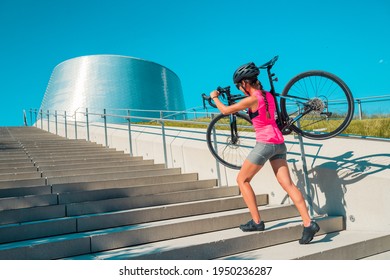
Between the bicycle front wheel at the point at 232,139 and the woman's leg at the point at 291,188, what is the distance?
3.91ft

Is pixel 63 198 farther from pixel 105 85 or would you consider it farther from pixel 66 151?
pixel 105 85

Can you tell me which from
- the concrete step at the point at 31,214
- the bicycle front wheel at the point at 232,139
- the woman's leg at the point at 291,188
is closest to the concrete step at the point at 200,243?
the woman's leg at the point at 291,188

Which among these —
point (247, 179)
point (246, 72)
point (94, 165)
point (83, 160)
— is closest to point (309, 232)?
point (247, 179)

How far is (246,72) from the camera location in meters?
3.52

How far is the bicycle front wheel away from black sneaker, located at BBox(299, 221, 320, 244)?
142cm

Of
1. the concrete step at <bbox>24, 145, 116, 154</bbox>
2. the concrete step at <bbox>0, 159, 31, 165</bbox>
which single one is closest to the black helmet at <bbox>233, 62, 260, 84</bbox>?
the concrete step at <bbox>0, 159, 31, 165</bbox>

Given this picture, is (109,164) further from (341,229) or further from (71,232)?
(341,229)

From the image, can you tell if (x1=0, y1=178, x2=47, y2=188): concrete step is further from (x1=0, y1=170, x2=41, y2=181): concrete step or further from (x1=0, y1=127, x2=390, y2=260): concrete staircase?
(x1=0, y1=170, x2=41, y2=181): concrete step

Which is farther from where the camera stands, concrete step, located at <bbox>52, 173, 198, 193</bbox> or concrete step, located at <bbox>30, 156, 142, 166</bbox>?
concrete step, located at <bbox>30, 156, 142, 166</bbox>

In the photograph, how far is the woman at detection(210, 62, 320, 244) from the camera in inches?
134

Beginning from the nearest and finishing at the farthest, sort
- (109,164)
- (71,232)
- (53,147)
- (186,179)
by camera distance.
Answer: (71,232) → (186,179) → (109,164) → (53,147)

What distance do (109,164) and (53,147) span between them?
2675 millimetres
